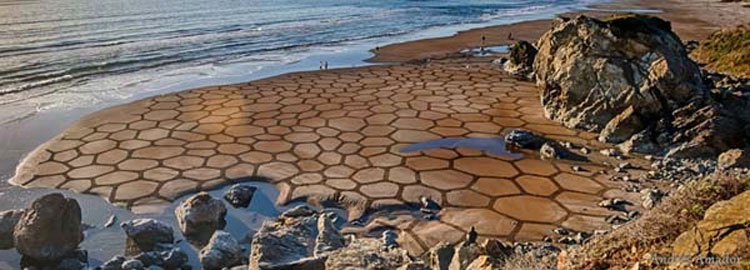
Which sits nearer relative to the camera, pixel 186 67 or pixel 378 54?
pixel 186 67

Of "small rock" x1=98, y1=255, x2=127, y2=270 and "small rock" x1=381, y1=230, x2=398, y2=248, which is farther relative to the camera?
"small rock" x1=381, y1=230, x2=398, y2=248

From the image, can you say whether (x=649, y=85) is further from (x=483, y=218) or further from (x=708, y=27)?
(x=708, y=27)

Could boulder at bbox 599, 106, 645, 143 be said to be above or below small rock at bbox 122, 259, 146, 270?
above

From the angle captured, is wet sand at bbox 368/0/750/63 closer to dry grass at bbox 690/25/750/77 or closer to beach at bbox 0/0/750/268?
beach at bbox 0/0/750/268

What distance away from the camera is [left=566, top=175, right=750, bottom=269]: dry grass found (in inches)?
105

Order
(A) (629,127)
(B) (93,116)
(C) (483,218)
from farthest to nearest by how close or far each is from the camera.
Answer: (B) (93,116) → (A) (629,127) → (C) (483,218)

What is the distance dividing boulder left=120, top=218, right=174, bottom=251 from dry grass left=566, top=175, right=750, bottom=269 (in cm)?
445

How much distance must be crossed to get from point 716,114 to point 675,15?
33.3 m

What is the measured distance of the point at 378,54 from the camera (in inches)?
812

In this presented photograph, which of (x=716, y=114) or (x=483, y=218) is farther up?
(x=716, y=114)

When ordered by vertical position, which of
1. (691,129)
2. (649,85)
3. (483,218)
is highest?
(649,85)

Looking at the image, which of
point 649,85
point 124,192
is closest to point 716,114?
point 649,85

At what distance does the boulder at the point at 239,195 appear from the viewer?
660cm

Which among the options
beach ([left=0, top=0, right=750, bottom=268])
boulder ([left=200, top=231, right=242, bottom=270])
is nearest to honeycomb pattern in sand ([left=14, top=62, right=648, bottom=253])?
beach ([left=0, top=0, right=750, bottom=268])
